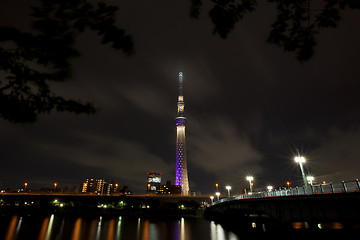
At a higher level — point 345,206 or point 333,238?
point 345,206

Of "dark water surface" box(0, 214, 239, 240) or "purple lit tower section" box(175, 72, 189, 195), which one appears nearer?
"dark water surface" box(0, 214, 239, 240)

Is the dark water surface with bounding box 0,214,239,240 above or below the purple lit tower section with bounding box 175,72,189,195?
below

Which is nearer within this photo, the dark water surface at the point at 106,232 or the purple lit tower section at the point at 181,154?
the dark water surface at the point at 106,232

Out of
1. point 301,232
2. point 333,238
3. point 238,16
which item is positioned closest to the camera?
point 238,16

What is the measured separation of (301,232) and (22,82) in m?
38.1

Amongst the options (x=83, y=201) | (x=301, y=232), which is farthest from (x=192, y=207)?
(x=301, y=232)

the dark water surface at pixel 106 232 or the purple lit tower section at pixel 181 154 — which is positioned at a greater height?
the purple lit tower section at pixel 181 154

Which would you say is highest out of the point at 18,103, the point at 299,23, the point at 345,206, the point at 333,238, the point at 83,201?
the point at 83,201

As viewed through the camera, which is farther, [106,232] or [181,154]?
[181,154]

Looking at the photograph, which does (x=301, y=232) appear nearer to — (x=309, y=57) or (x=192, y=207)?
(x=309, y=57)

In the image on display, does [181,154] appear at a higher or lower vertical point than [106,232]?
higher

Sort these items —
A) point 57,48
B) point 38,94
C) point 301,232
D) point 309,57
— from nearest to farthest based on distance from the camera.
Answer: point 57,48
point 309,57
point 38,94
point 301,232

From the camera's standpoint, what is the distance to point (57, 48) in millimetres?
4207

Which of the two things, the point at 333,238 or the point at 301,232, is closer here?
the point at 333,238
